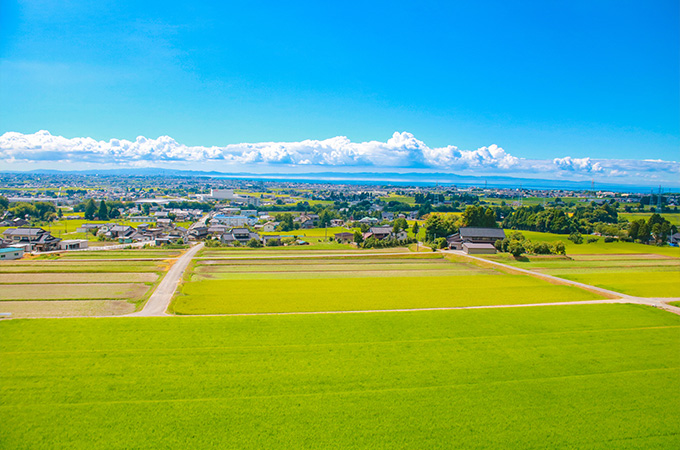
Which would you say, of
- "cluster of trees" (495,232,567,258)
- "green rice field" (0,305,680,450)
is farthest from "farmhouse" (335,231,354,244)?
"green rice field" (0,305,680,450)

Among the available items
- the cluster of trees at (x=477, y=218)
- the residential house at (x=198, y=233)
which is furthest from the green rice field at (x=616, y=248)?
the residential house at (x=198, y=233)

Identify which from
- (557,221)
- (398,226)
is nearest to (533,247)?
(398,226)

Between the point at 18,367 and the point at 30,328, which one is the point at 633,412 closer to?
the point at 18,367

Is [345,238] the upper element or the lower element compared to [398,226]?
lower

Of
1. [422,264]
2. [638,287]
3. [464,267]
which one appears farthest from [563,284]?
[422,264]

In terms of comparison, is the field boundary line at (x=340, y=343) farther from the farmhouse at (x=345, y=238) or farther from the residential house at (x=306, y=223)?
the residential house at (x=306, y=223)

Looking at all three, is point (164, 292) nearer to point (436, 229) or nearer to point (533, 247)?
point (436, 229)

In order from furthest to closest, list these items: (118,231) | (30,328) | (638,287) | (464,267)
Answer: (118,231)
(464,267)
(638,287)
(30,328)

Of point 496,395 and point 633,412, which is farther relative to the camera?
point 496,395
